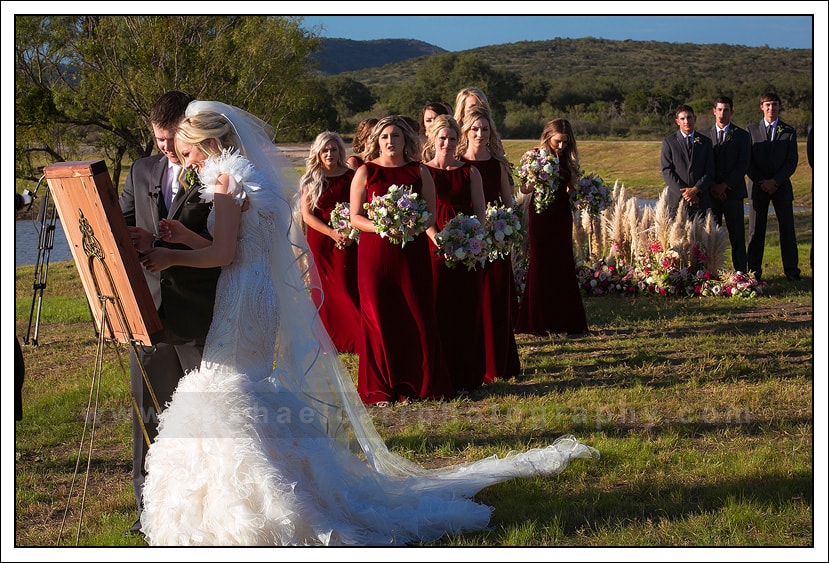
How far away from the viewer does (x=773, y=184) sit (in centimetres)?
1443

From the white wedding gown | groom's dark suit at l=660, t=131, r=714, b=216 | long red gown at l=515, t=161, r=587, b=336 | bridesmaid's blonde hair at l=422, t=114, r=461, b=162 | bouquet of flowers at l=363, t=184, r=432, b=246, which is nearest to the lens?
the white wedding gown

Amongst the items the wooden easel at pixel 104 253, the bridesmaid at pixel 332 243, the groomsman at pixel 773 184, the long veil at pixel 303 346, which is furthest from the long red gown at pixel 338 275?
the groomsman at pixel 773 184

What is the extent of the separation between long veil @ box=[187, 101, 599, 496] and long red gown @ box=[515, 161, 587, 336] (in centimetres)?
537

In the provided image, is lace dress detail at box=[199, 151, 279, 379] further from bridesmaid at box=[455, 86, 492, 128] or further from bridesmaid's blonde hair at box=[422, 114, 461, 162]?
bridesmaid at box=[455, 86, 492, 128]

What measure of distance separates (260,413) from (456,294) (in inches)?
165

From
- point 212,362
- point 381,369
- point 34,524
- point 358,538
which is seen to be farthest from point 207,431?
point 381,369

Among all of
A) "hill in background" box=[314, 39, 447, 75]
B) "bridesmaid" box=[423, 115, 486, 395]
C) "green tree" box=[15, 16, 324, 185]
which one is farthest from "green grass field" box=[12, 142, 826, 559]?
"hill in background" box=[314, 39, 447, 75]

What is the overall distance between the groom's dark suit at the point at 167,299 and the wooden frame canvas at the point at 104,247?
25 centimetres

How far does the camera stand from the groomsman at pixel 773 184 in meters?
14.4

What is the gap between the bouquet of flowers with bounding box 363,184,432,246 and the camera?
25.4 feet

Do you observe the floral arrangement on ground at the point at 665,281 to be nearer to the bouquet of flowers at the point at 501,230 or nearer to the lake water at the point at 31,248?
the bouquet of flowers at the point at 501,230

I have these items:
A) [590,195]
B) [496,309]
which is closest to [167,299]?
[496,309]

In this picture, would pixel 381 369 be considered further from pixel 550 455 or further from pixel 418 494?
pixel 418 494

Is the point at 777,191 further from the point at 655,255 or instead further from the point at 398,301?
the point at 398,301
